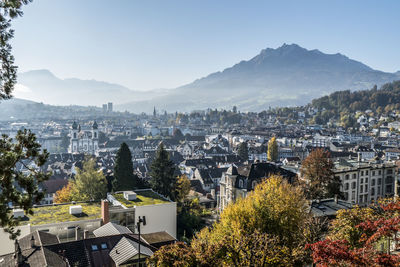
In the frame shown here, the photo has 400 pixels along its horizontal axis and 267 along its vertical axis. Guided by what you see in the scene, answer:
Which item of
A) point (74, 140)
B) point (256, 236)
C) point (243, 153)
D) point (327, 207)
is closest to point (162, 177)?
point (327, 207)

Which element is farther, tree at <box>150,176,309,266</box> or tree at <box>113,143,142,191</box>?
tree at <box>113,143,142,191</box>

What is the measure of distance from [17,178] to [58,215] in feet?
65.2

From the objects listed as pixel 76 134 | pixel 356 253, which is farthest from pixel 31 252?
pixel 76 134

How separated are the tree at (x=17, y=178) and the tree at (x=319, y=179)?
28649mm

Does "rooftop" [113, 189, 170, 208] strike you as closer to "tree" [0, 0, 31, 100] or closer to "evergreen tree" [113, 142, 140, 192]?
"evergreen tree" [113, 142, 140, 192]

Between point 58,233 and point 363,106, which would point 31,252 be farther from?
point 363,106

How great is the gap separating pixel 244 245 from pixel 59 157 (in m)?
90.4

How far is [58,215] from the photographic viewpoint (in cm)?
2523

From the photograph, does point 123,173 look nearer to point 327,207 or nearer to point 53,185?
point 327,207

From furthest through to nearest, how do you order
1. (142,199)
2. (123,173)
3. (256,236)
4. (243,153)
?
(243,153), (123,173), (142,199), (256,236)

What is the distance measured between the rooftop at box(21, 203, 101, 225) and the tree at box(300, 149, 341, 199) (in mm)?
18720

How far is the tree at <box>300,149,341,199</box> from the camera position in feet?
108

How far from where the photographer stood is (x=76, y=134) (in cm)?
12775

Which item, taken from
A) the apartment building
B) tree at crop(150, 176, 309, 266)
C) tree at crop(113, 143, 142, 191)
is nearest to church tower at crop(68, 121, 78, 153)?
tree at crop(113, 143, 142, 191)
